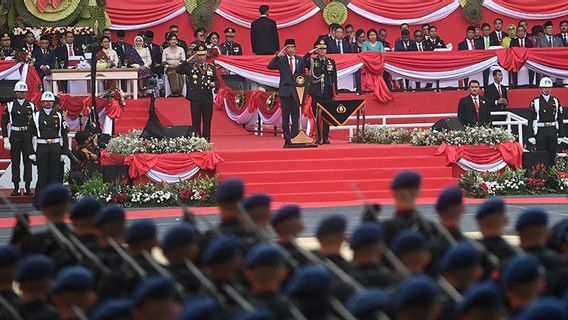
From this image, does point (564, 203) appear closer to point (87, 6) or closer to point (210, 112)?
point (210, 112)

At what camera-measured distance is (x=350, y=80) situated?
1280 inches

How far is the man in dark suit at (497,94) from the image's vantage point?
30422 mm

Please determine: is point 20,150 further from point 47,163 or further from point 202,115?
point 202,115

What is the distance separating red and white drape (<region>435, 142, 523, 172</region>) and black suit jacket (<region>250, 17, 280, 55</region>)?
6.48 metres

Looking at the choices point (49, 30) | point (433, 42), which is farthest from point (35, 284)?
point (433, 42)

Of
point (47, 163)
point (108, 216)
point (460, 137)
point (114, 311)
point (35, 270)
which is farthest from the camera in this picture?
point (460, 137)

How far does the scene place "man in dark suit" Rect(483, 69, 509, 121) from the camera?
3042cm

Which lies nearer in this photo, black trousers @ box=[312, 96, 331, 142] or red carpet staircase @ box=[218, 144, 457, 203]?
red carpet staircase @ box=[218, 144, 457, 203]

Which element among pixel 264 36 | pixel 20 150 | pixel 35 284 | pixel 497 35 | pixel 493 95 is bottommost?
pixel 20 150

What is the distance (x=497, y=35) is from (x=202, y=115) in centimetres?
983

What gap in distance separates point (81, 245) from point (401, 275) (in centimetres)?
269

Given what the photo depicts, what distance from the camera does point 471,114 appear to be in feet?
93.6

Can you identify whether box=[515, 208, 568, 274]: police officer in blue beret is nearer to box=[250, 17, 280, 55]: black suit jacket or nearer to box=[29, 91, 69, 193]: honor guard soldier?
box=[29, 91, 69, 193]: honor guard soldier

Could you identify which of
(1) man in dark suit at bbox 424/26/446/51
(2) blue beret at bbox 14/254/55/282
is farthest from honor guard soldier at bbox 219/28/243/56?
(2) blue beret at bbox 14/254/55/282
